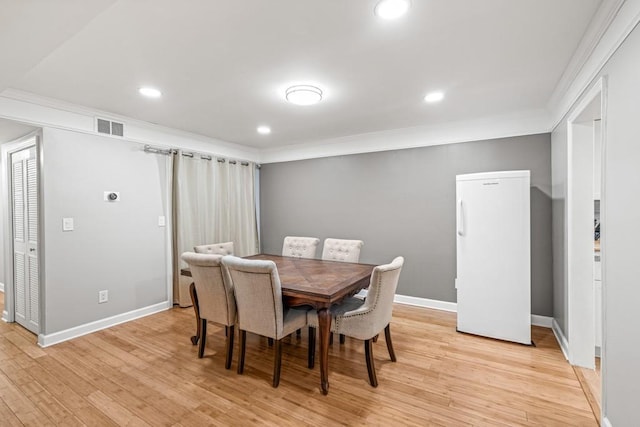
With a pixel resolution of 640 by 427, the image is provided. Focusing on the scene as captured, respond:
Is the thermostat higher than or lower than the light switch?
higher

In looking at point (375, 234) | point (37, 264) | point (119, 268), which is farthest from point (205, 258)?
point (375, 234)

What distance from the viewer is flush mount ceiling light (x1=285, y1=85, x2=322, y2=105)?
256 centimetres

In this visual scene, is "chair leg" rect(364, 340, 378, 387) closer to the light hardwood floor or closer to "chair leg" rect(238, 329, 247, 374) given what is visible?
the light hardwood floor

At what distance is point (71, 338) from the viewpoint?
3.04m

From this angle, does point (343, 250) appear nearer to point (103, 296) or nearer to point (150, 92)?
point (150, 92)

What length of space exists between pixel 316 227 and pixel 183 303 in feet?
7.43

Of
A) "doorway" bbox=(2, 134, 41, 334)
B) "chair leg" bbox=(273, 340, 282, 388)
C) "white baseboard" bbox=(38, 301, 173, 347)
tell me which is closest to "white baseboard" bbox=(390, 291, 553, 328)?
"chair leg" bbox=(273, 340, 282, 388)

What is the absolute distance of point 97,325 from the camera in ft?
10.7

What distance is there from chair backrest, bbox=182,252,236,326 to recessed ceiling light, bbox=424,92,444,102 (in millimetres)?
2471

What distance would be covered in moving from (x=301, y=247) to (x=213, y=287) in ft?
5.02

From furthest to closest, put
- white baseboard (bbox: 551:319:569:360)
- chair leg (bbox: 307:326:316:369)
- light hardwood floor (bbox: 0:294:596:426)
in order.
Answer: white baseboard (bbox: 551:319:569:360)
chair leg (bbox: 307:326:316:369)
light hardwood floor (bbox: 0:294:596:426)

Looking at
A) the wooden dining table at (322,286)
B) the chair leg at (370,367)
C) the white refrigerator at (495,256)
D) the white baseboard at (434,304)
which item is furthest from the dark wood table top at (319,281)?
the white refrigerator at (495,256)

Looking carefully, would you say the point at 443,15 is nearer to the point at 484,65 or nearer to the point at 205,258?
the point at 484,65

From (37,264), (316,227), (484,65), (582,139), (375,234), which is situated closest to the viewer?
(484,65)
